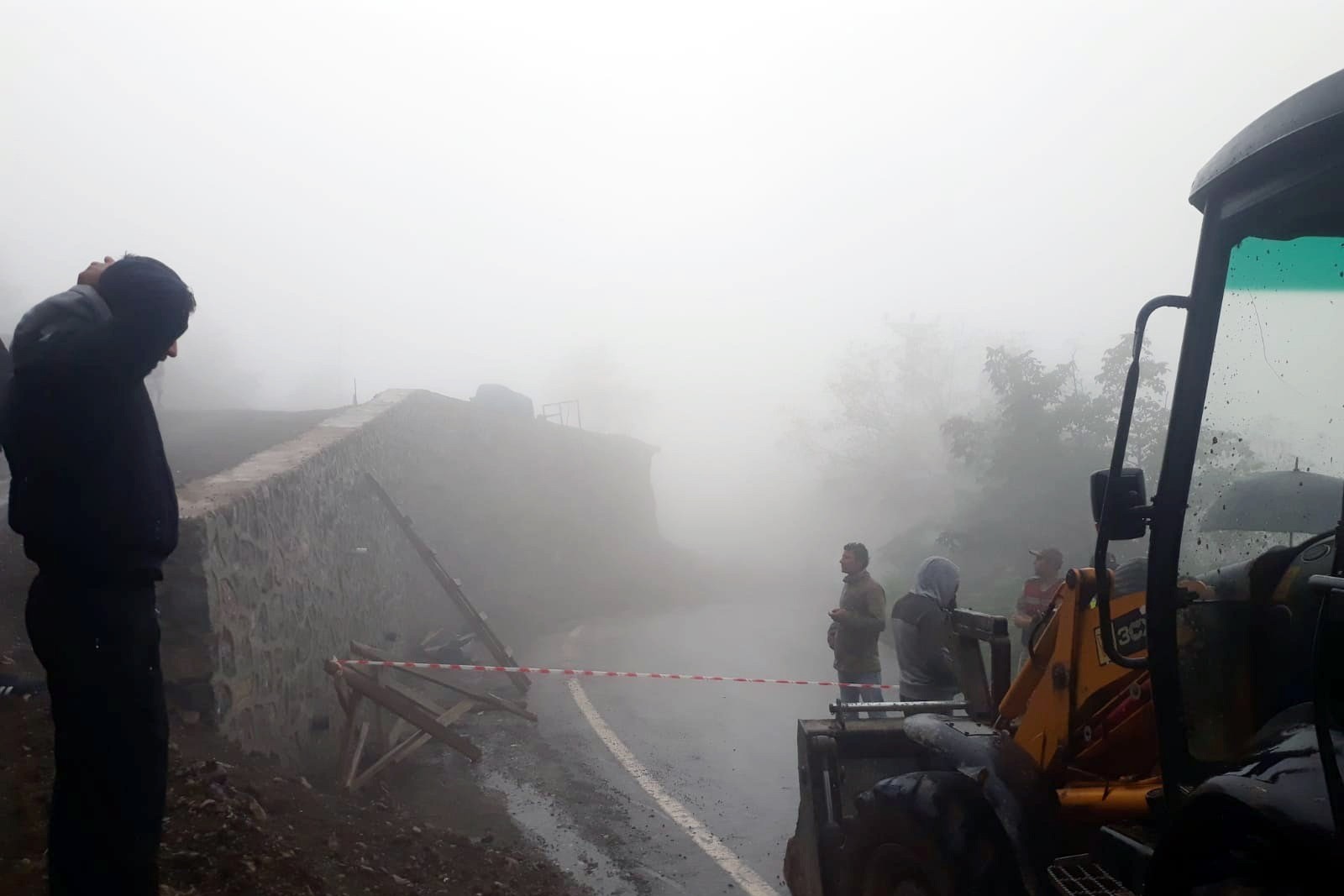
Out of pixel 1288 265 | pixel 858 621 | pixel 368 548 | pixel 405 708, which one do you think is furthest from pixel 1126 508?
pixel 368 548

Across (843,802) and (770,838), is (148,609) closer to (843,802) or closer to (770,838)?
(843,802)

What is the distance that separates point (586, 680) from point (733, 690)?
6.09 feet

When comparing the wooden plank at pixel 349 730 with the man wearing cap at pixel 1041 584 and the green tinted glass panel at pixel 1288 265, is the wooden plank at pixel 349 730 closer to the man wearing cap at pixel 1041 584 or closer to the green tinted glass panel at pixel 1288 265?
the man wearing cap at pixel 1041 584

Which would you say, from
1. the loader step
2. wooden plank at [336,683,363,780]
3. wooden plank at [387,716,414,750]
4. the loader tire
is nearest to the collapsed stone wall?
wooden plank at [336,683,363,780]

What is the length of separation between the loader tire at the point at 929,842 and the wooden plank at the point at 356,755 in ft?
13.9

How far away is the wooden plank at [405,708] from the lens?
6.74 meters

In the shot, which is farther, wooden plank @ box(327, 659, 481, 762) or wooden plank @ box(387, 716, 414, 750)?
wooden plank @ box(387, 716, 414, 750)

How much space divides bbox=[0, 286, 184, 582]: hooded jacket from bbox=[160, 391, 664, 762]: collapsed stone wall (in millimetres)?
3598

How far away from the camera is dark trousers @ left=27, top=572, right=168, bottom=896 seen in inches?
97.0

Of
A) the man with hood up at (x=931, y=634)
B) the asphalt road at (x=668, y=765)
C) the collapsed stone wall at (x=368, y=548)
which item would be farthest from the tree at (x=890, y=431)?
the man with hood up at (x=931, y=634)

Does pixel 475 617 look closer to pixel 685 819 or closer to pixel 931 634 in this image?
pixel 685 819

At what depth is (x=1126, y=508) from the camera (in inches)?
106

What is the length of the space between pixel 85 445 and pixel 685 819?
512cm

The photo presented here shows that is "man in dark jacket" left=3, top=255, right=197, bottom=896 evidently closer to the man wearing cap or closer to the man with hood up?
the man with hood up
